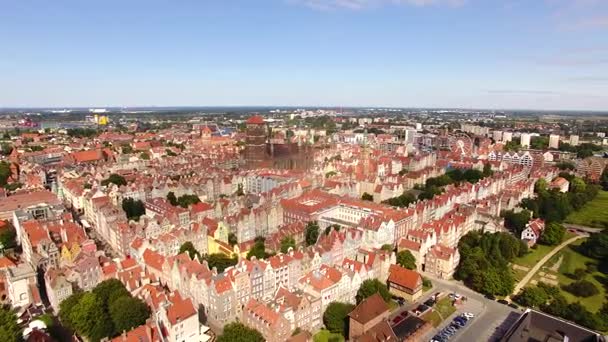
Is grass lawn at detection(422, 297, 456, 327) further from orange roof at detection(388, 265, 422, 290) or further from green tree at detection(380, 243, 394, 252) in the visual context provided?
green tree at detection(380, 243, 394, 252)

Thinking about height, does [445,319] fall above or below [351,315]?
below

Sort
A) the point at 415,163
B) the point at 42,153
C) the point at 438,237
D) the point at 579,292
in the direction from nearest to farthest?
the point at 579,292
the point at 438,237
the point at 415,163
the point at 42,153

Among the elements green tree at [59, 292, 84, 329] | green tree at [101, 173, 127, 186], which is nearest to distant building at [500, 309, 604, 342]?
green tree at [59, 292, 84, 329]

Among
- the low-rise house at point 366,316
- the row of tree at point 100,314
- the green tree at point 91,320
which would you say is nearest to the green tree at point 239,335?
the low-rise house at point 366,316

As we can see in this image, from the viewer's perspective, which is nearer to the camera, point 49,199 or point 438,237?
point 438,237

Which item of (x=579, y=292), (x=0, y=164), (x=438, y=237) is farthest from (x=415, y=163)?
(x=0, y=164)

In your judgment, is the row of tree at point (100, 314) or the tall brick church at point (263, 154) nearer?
the row of tree at point (100, 314)

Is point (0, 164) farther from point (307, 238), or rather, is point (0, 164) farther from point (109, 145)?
point (307, 238)

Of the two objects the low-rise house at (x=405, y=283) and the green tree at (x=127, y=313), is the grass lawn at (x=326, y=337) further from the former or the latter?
the green tree at (x=127, y=313)
